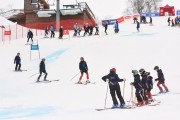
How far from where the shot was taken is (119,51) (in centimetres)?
3228

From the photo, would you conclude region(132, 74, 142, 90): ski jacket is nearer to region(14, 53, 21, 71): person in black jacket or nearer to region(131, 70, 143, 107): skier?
region(131, 70, 143, 107): skier

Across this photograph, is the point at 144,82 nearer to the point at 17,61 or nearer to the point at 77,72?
the point at 77,72

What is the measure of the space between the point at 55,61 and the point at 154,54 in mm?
7682

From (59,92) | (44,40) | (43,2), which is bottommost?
(59,92)

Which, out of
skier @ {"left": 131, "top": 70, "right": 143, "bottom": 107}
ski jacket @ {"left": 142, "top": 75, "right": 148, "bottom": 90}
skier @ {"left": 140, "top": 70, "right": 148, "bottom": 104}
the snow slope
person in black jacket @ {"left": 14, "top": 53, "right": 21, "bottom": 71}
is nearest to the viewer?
the snow slope

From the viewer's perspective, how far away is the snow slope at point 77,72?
47.6ft

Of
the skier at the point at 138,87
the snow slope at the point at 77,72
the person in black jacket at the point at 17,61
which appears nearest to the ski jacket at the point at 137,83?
the skier at the point at 138,87

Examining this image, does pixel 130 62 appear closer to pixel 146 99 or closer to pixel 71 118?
pixel 146 99

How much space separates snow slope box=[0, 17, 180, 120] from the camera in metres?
14.5

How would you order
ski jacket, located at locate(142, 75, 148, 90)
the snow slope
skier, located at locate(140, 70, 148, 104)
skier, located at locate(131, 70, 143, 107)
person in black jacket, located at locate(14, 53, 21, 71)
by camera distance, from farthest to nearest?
person in black jacket, located at locate(14, 53, 21, 71) → ski jacket, located at locate(142, 75, 148, 90) → skier, located at locate(140, 70, 148, 104) → skier, located at locate(131, 70, 143, 107) → the snow slope

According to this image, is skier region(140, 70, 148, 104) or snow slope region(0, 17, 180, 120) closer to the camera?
snow slope region(0, 17, 180, 120)

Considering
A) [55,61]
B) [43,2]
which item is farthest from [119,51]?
[43,2]

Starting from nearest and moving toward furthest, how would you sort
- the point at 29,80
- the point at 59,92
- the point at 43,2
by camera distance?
the point at 59,92 → the point at 29,80 → the point at 43,2

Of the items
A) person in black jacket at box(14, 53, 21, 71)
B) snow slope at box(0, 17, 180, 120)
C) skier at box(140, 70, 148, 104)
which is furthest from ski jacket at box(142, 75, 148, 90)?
person in black jacket at box(14, 53, 21, 71)
